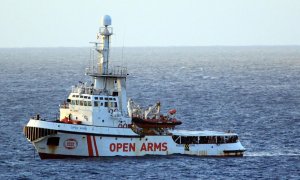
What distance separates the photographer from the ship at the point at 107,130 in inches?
3066

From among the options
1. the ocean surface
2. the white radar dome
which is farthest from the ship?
the ocean surface

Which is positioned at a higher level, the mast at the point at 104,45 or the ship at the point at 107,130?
the mast at the point at 104,45

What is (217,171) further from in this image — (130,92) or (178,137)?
(130,92)

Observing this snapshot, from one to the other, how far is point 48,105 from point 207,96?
1263 inches

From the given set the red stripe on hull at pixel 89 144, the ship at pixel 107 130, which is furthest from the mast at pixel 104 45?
the red stripe on hull at pixel 89 144

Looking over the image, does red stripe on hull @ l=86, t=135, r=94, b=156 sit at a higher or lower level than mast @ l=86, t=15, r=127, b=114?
lower

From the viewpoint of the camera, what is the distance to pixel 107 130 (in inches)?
3091

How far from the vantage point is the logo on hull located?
7794cm

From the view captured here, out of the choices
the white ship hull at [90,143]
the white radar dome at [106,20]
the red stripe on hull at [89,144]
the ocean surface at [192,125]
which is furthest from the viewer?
the white radar dome at [106,20]

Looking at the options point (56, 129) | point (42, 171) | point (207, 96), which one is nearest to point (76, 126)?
point (56, 129)

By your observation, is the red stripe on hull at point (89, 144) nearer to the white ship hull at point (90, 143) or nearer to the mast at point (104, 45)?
the white ship hull at point (90, 143)

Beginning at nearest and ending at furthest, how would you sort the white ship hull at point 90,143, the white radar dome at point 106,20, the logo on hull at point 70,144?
the white ship hull at point 90,143, the logo on hull at point 70,144, the white radar dome at point 106,20

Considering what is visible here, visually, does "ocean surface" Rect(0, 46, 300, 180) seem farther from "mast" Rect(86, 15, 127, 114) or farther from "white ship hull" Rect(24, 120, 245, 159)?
"mast" Rect(86, 15, 127, 114)

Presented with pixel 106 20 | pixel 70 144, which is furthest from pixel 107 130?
pixel 106 20
